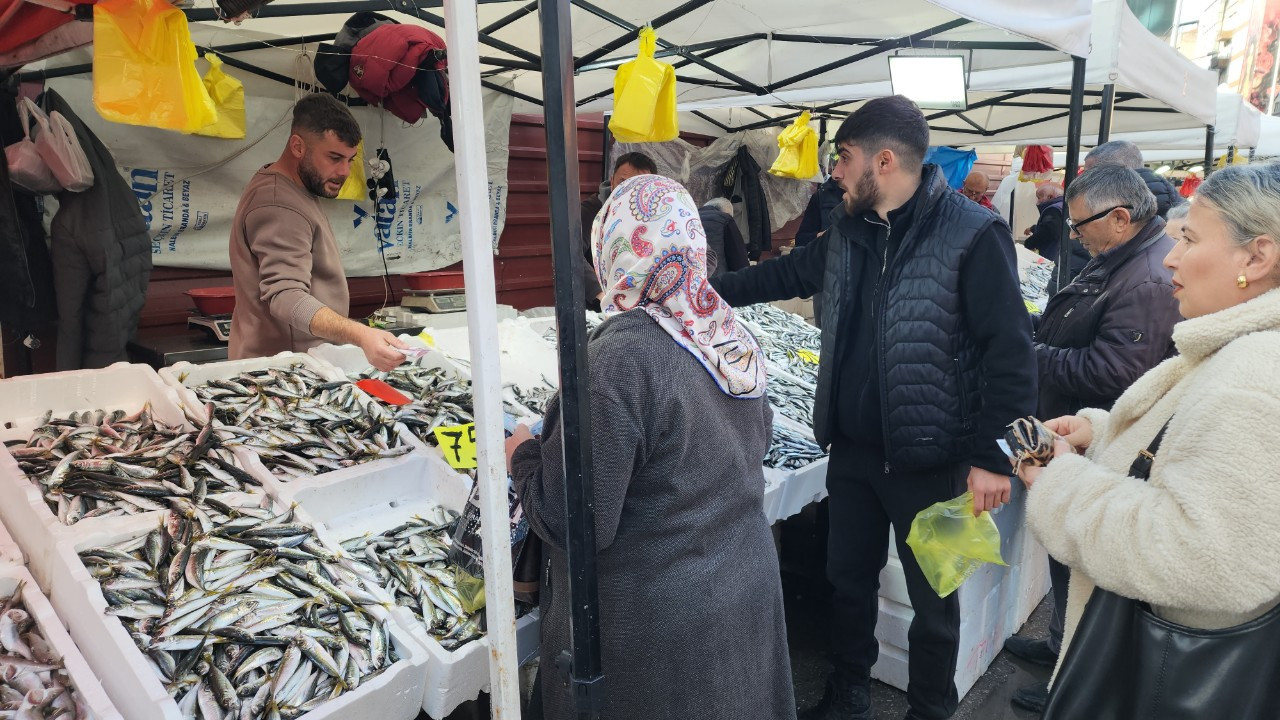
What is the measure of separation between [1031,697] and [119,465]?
3616 mm

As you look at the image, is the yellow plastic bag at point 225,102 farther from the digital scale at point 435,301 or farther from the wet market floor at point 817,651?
the wet market floor at point 817,651

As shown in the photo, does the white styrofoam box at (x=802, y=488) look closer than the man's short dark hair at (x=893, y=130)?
No

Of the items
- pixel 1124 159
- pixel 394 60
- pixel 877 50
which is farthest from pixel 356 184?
pixel 1124 159

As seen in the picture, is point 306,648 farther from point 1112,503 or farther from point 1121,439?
point 1121,439

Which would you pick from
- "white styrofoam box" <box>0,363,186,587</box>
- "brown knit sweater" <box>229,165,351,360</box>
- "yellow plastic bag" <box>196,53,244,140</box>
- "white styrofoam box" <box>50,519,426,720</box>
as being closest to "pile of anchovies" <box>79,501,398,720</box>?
"white styrofoam box" <box>50,519,426,720</box>

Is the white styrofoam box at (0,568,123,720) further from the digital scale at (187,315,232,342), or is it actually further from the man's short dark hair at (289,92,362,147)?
the digital scale at (187,315,232,342)

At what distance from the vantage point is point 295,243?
2975 millimetres

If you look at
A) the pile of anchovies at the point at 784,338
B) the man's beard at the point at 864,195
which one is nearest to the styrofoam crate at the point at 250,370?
the man's beard at the point at 864,195

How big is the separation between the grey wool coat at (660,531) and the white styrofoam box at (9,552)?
130 centimetres

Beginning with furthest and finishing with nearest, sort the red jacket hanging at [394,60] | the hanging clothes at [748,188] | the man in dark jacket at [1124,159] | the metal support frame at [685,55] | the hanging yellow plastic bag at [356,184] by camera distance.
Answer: the hanging clothes at [748,188] → the hanging yellow plastic bag at [356,184] → the metal support frame at [685,55] → the red jacket hanging at [394,60] → the man in dark jacket at [1124,159]

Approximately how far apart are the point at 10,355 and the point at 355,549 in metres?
3.80

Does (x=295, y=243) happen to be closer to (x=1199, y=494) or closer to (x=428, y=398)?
(x=428, y=398)

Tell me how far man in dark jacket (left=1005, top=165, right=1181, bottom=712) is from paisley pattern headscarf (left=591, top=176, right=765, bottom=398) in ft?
6.42

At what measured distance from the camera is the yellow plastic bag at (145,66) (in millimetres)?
2199
